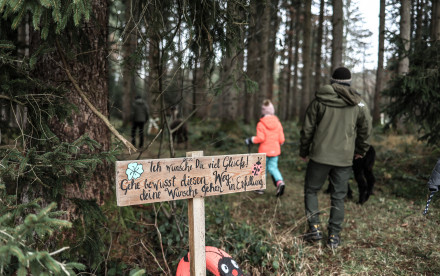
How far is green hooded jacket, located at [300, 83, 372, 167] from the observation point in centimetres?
399

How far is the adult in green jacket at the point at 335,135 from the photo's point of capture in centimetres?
400

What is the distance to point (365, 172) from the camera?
586 cm

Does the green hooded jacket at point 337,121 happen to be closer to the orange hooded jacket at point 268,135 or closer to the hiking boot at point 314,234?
the hiking boot at point 314,234

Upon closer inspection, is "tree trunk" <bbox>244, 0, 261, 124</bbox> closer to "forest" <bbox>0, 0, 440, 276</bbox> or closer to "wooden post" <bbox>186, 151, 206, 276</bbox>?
"forest" <bbox>0, 0, 440, 276</bbox>

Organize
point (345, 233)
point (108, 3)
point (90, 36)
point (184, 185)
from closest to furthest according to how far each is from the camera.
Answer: point (184, 185), point (90, 36), point (108, 3), point (345, 233)

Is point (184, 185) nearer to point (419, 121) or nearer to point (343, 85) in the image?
point (343, 85)

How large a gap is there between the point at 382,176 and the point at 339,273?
4.36 meters

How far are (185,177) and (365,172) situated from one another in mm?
4507

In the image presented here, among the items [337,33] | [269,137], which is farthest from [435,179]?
[337,33]

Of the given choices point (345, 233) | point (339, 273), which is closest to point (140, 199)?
point (339, 273)

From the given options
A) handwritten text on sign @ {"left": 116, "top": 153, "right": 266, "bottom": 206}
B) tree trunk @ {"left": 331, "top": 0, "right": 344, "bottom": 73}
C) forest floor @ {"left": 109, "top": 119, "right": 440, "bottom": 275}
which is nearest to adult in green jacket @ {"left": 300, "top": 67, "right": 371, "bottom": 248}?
forest floor @ {"left": 109, "top": 119, "right": 440, "bottom": 275}

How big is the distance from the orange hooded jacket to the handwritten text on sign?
3.53 meters

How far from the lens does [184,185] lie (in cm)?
241

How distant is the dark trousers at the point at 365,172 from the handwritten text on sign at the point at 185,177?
366 centimetres
